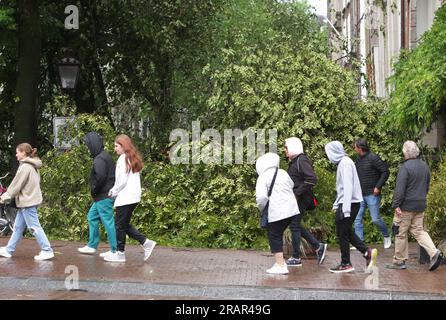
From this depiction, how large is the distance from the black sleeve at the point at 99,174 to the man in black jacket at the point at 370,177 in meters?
4.17

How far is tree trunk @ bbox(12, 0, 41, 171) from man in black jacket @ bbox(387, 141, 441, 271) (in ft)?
33.0

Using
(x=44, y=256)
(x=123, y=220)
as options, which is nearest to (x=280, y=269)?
(x=123, y=220)

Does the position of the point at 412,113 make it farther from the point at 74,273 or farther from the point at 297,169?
the point at 74,273

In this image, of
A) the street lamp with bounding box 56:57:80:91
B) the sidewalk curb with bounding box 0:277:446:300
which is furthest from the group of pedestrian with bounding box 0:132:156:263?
the street lamp with bounding box 56:57:80:91

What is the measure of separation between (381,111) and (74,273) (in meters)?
7.66

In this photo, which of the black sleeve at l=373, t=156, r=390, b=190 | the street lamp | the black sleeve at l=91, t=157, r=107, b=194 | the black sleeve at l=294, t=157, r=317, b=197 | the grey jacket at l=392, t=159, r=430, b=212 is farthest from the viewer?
the street lamp

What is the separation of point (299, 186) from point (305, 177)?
0.18 metres

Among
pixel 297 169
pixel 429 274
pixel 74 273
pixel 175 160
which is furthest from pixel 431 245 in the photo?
pixel 175 160

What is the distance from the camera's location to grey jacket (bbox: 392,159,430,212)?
453 inches

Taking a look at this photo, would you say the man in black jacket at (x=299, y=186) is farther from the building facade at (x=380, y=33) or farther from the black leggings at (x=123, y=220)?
the building facade at (x=380, y=33)

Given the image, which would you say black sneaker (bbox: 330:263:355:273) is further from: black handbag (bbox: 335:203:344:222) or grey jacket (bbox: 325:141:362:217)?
grey jacket (bbox: 325:141:362:217)

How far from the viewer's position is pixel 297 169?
11906 millimetres

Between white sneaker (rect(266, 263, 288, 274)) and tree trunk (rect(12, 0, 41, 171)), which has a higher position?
tree trunk (rect(12, 0, 41, 171))
